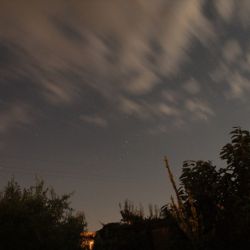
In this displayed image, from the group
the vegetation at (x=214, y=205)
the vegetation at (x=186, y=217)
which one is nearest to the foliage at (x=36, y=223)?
the vegetation at (x=186, y=217)

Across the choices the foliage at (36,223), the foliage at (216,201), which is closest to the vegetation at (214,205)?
the foliage at (216,201)

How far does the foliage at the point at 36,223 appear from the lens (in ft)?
69.6

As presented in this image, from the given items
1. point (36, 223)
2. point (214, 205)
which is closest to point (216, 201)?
point (214, 205)

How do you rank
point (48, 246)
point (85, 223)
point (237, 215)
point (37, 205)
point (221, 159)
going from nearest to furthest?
point (237, 215), point (221, 159), point (48, 246), point (37, 205), point (85, 223)

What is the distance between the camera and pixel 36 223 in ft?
71.9

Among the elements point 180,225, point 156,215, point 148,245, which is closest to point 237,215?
point 180,225

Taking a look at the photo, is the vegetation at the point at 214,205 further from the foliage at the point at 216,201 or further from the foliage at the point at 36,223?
the foliage at the point at 36,223

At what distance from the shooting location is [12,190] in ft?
79.4

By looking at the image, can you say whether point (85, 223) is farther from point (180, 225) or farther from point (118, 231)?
point (180, 225)

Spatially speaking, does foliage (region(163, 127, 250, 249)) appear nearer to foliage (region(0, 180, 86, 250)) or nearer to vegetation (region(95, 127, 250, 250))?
vegetation (region(95, 127, 250, 250))

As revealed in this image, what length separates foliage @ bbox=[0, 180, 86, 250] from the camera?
835 inches

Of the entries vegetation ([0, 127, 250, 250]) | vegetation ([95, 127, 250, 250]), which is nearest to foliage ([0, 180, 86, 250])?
vegetation ([0, 127, 250, 250])

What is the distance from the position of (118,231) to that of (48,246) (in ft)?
17.8

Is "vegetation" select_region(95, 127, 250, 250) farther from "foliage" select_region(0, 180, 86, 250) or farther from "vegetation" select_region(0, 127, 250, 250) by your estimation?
"foliage" select_region(0, 180, 86, 250)
